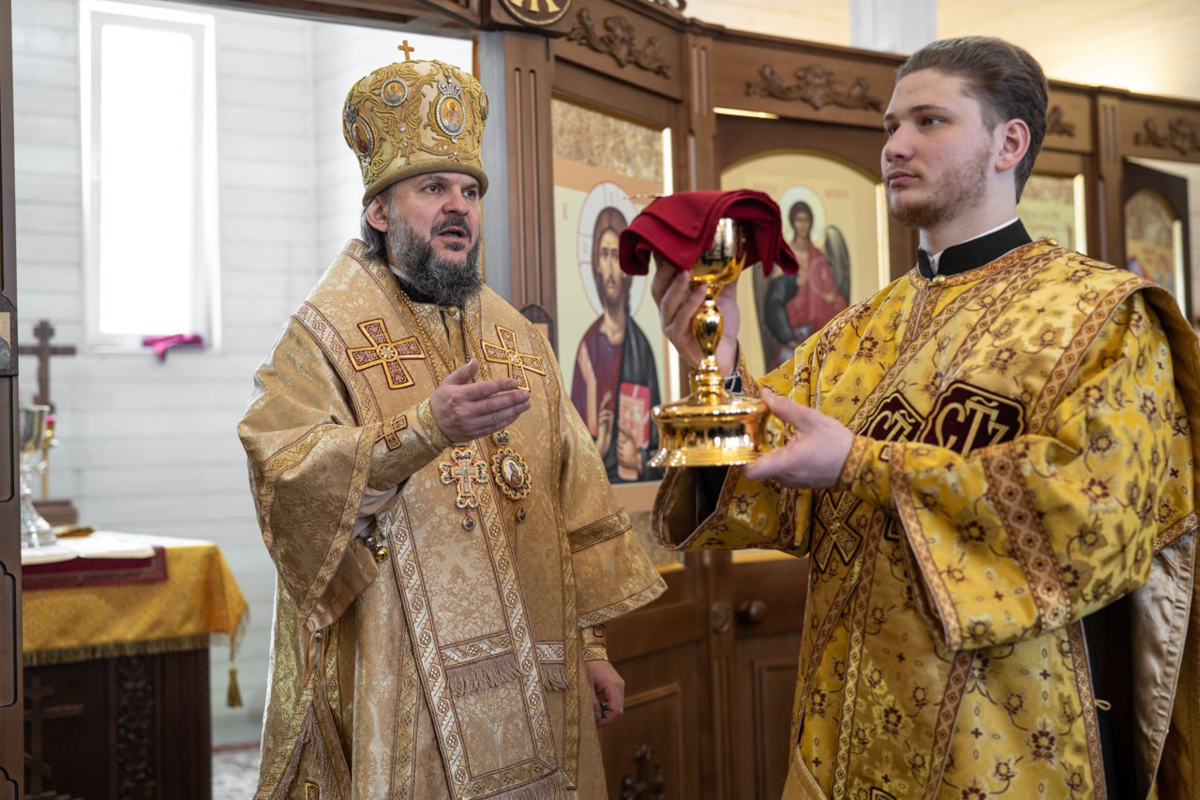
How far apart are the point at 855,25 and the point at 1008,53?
3908 millimetres

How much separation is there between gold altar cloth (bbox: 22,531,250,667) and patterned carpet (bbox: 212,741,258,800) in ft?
3.04

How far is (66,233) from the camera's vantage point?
270 inches

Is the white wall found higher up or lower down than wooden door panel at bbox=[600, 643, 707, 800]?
higher up

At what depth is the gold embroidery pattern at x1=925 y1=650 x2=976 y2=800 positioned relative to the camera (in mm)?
1936

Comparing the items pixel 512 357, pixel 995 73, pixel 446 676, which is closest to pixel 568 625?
pixel 446 676

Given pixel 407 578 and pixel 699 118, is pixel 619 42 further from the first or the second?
pixel 407 578

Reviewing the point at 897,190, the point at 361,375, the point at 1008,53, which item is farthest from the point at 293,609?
the point at 1008,53

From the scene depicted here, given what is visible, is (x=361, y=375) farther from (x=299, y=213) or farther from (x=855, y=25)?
(x=299, y=213)

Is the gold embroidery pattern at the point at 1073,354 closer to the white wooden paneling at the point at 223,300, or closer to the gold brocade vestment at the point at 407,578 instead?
the gold brocade vestment at the point at 407,578

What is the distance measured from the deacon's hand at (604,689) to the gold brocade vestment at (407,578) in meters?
0.11

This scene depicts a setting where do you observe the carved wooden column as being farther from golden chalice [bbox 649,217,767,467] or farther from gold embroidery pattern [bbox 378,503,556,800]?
golden chalice [bbox 649,217,767,467]

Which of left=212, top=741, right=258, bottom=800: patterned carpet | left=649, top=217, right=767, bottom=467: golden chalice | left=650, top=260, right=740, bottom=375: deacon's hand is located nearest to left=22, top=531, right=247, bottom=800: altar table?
Result: left=212, top=741, right=258, bottom=800: patterned carpet

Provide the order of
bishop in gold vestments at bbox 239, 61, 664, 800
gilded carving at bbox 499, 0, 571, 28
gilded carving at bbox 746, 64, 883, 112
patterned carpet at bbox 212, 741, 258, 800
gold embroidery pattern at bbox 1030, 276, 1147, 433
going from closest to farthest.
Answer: gold embroidery pattern at bbox 1030, 276, 1147, 433 → bishop in gold vestments at bbox 239, 61, 664, 800 → gilded carving at bbox 499, 0, 571, 28 → gilded carving at bbox 746, 64, 883, 112 → patterned carpet at bbox 212, 741, 258, 800

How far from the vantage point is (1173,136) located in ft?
19.5
